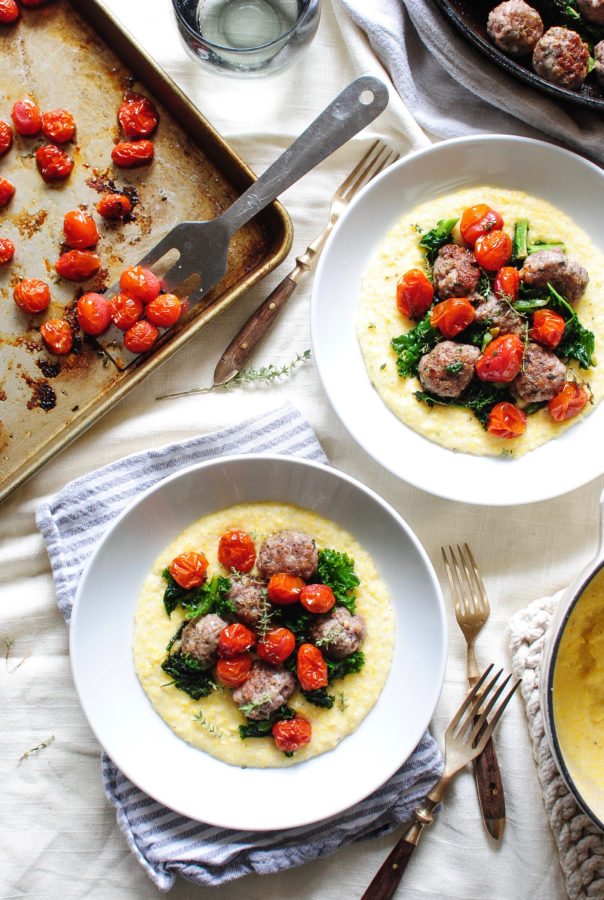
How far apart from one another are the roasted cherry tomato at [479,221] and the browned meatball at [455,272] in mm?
98

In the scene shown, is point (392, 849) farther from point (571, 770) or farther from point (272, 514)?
point (272, 514)

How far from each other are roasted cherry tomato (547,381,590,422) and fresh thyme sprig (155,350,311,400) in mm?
1443

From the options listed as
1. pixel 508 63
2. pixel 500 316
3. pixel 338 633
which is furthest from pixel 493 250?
pixel 338 633

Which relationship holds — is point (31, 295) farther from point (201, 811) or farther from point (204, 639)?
point (201, 811)

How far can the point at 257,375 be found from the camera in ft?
14.6

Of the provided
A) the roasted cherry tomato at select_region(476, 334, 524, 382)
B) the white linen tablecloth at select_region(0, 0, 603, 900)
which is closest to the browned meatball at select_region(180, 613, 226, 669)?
the white linen tablecloth at select_region(0, 0, 603, 900)

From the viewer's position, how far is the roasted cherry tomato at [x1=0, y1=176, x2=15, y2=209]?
439 cm

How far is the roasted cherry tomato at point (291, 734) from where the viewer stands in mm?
3979

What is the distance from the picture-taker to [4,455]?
4.33 meters

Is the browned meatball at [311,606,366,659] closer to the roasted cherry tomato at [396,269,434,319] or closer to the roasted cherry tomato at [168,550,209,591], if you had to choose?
the roasted cherry tomato at [168,550,209,591]

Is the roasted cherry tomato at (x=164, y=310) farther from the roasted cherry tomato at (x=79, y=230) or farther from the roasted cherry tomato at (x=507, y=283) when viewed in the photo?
the roasted cherry tomato at (x=507, y=283)

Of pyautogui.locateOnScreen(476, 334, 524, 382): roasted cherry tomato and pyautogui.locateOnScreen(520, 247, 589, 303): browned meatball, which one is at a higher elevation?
pyautogui.locateOnScreen(520, 247, 589, 303): browned meatball

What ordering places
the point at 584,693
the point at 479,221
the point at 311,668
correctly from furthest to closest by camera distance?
the point at 479,221
the point at 584,693
the point at 311,668

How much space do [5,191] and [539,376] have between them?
10.6ft
